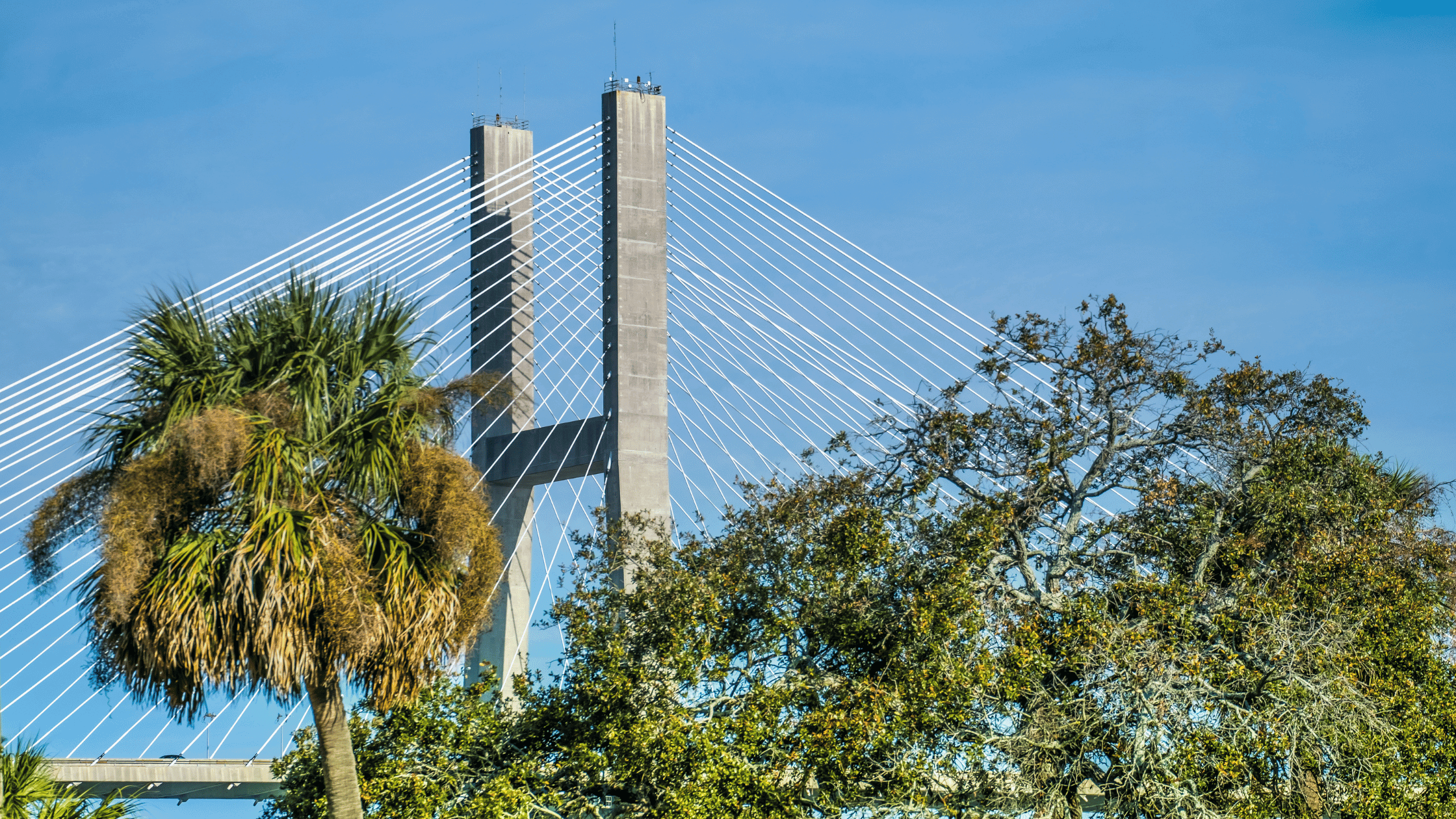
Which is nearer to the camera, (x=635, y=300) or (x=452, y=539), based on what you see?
(x=452, y=539)

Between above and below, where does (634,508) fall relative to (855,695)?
above

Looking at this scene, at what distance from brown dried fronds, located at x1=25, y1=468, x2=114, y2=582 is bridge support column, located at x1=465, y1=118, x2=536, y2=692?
10.5 metres

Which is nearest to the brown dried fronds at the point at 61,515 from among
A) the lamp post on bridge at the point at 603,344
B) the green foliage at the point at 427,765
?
the green foliage at the point at 427,765

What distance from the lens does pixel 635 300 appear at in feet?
75.0

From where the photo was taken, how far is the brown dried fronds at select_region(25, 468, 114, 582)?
12734 mm

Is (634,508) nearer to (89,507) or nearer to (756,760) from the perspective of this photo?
(756,760)

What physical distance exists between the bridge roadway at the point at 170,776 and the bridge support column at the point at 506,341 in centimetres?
416

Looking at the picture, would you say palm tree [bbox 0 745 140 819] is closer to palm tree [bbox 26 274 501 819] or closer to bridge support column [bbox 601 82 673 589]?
palm tree [bbox 26 274 501 819]

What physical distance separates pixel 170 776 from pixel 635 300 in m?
10.5

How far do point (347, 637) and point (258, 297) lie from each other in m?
3.15

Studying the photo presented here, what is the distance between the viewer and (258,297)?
1320 centimetres

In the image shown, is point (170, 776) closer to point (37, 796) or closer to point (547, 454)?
point (547, 454)

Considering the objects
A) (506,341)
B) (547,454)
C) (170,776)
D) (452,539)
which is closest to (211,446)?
(452,539)

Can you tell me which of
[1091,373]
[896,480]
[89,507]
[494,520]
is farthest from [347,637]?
[494,520]
